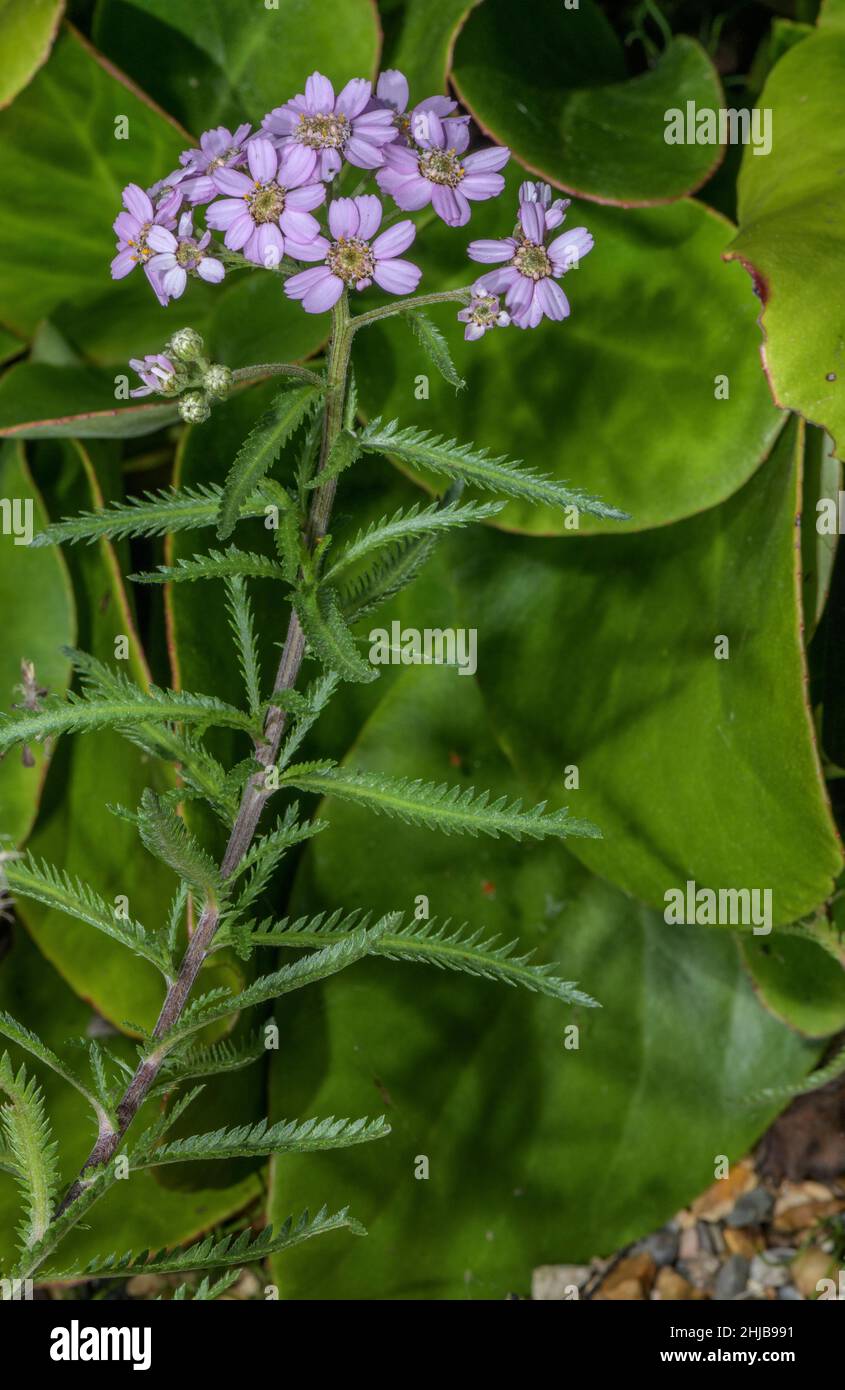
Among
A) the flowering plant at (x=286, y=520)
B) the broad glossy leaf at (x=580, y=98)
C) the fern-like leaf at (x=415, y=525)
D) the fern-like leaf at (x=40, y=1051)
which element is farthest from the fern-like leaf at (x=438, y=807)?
the broad glossy leaf at (x=580, y=98)

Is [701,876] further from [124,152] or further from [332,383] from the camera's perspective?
[124,152]

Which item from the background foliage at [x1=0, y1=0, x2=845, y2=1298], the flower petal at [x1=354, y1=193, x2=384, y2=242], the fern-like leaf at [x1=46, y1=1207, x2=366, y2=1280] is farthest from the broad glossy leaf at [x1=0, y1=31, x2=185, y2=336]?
the fern-like leaf at [x1=46, y1=1207, x2=366, y2=1280]

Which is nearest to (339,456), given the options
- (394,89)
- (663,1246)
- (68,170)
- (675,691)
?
(394,89)

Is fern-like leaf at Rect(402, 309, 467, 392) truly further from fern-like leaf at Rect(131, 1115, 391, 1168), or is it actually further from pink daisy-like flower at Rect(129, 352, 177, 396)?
fern-like leaf at Rect(131, 1115, 391, 1168)

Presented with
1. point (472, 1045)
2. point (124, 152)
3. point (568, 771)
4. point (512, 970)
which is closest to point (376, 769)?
point (568, 771)

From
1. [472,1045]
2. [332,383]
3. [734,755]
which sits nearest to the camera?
[332,383]

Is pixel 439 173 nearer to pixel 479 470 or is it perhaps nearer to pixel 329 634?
pixel 479 470
